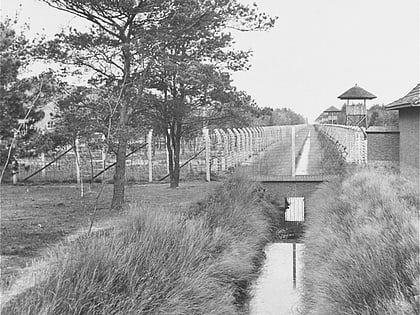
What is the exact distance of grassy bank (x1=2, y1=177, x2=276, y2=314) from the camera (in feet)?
16.3

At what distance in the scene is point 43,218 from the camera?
10430 millimetres

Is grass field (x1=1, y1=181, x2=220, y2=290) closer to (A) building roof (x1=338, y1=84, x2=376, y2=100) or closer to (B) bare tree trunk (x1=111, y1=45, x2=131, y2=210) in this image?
(B) bare tree trunk (x1=111, y1=45, x2=131, y2=210)

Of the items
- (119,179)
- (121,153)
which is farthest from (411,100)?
(119,179)

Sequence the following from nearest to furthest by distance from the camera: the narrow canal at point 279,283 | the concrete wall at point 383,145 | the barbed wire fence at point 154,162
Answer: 1. the narrow canal at point 279,283
2. the barbed wire fence at point 154,162
3. the concrete wall at point 383,145

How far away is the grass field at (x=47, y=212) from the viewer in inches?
291


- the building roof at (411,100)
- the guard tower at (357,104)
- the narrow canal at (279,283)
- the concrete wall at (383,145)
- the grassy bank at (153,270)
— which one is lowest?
the narrow canal at (279,283)

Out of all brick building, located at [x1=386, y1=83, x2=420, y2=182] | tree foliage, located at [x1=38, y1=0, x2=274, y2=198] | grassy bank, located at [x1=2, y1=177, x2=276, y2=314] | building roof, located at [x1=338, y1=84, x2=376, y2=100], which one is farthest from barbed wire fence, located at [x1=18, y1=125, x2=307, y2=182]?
building roof, located at [x1=338, y1=84, x2=376, y2=100]

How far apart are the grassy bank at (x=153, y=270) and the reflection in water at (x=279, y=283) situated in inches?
9.9

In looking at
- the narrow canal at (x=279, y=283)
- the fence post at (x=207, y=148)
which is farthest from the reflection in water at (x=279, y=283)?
the fence post at (x=207, y=148)

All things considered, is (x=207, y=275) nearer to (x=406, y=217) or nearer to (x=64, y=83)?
(x=406, y=217)

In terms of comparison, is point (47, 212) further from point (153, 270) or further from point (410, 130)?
point (410, 130)

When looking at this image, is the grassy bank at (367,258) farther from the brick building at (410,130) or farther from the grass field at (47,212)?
the brick building at (410,130)

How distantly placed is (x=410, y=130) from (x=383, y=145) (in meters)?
2.22

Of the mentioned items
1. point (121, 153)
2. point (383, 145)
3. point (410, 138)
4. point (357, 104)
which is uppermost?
point (357, 104)
